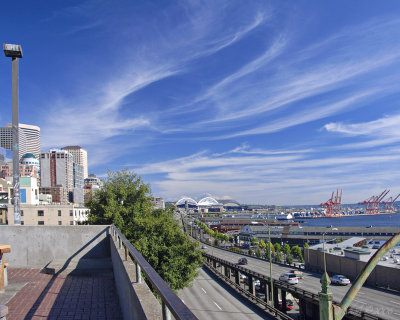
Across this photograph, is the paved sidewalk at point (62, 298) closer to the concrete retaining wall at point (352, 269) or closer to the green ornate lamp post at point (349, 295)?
the green ornate lamp post at point (349, 295)

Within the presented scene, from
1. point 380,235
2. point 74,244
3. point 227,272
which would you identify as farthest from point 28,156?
point 74,244

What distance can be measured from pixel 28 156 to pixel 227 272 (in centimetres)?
15063

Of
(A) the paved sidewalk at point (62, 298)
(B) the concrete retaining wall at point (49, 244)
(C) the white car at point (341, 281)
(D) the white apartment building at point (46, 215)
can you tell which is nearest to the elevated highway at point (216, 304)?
(C) the white car at point (341, 281)

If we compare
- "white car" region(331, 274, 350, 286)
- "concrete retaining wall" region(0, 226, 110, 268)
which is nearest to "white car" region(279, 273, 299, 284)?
"white car" region(331, 274, 350, 286)

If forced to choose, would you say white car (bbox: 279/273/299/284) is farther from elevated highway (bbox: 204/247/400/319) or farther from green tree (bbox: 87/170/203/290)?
green tree (bbox: 87/170/203/290)

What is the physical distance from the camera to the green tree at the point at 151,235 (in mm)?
19000

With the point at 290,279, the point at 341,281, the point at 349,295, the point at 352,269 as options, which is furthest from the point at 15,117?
the point at 352,269

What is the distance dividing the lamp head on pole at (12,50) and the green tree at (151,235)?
416 inches

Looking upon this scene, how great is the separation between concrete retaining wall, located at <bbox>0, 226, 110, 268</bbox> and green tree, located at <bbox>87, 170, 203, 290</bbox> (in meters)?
7.71

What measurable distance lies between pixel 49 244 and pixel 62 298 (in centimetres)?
391

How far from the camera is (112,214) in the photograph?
20844mm

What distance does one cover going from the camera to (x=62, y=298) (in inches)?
245

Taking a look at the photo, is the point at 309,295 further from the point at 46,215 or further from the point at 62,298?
the point at 46,215

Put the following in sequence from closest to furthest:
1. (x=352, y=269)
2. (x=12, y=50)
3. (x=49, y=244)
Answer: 1. (x=49, y=244)
2. (x=12, y=50)
3. (x=352, y=269)
